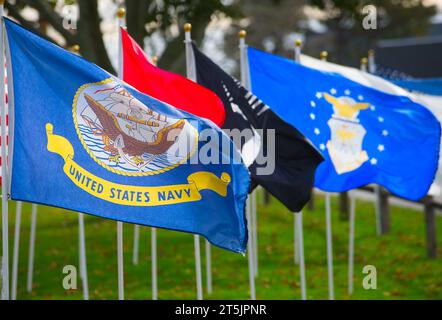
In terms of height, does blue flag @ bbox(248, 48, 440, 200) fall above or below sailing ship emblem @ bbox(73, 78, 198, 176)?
above

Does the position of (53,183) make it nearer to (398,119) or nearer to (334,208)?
(398,119)

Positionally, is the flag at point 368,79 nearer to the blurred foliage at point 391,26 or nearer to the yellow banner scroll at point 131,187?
the yellow banner scroll at point 131,187

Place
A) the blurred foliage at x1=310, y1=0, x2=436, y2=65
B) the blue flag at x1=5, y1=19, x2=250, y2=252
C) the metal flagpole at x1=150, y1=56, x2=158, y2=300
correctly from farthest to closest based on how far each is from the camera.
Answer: the blurred foliage at x1=310, y1=0, x2=436, y2=65
the metal flagpole at x1=150, y1=56, x2=158, y2=300
the blue flag at x1=5, y1=19, x2=250, y2=252

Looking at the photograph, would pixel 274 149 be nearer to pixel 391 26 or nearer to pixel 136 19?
pixel 136 19

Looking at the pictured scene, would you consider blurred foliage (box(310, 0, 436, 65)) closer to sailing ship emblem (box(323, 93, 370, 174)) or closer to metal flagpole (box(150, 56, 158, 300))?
sailing ship emblem (box(323, 93, 370, 174))

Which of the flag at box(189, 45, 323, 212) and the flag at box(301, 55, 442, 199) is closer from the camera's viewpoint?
the flag at box(189, 45, 323, 212)

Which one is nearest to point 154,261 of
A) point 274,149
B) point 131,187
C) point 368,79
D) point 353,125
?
point 274,149

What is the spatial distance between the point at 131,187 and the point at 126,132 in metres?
0.56

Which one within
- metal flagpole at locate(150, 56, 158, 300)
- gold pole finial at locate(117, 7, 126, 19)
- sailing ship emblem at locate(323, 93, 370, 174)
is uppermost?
gold pole finial at locate(117, 7, 126, 19)

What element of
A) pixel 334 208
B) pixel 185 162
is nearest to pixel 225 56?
pixel 334 208

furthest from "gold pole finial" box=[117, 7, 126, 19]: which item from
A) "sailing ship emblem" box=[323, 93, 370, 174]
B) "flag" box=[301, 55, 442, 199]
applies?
"sailing ship emblem" box=[323, 93, 370, 174]

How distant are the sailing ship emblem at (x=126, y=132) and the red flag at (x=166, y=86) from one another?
0.91 meters

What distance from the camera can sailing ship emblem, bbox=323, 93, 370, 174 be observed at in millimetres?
10461

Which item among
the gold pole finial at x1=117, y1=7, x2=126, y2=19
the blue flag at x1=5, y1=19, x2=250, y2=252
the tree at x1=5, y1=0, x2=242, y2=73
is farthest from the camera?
the tree at x1=5, y1=0, x2=242, y2=73
